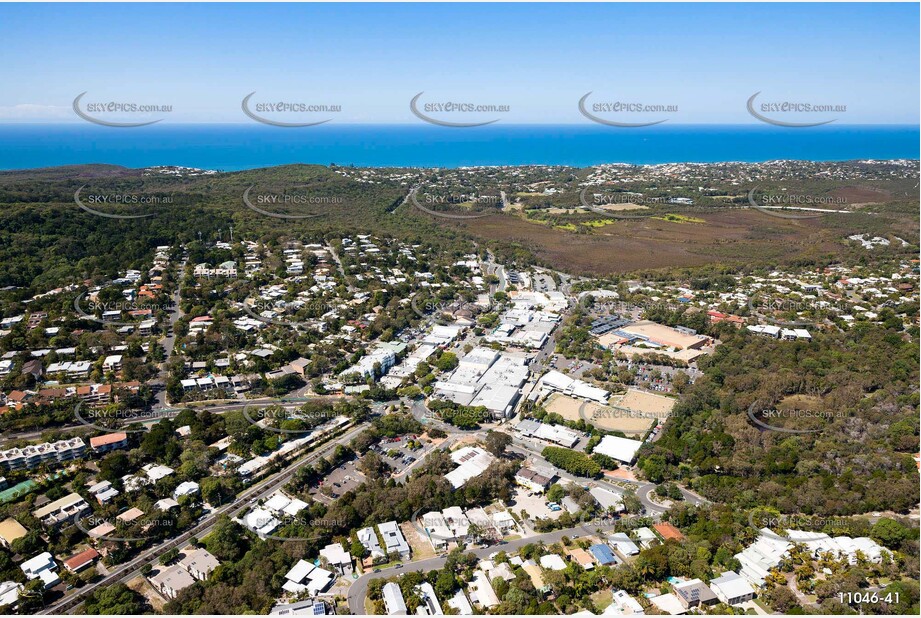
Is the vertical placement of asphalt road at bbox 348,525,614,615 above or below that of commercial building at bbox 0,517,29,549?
below

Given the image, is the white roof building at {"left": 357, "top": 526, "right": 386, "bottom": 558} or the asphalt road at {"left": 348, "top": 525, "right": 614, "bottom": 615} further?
the white roof building at {"left": 357, "top": 526, "right": 386, "bottom": 558}

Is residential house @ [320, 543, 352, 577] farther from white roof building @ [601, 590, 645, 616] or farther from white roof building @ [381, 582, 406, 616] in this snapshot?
white roof building @ [601, 590, 645, 616]

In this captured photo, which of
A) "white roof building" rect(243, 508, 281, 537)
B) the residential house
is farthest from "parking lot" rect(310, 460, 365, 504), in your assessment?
the residential house

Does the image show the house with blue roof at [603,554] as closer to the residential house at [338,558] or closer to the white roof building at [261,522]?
the residential house at [338,558]

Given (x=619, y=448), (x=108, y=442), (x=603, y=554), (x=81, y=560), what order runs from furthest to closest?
(x=619, y=448) < (x=108, y=442) < (x=603, y=554) < (x=81, y=560)

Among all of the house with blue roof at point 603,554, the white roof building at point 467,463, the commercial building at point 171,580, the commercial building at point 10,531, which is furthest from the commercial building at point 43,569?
the house with blue roof at point 603,554

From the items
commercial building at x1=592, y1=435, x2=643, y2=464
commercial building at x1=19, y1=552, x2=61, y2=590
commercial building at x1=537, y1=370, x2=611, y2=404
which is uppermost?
commercial building at x1=537, y1=370, x2=611, y2=404

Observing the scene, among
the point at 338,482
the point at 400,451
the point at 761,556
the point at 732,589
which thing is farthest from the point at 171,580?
the point at 761,556

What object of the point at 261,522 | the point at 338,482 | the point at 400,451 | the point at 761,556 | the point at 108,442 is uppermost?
the point at 108,442

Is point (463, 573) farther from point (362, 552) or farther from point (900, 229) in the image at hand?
point (900, 229)

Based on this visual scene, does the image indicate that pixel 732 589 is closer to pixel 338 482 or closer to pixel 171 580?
pixel 338 482

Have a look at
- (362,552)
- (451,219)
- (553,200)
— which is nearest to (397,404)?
(362,552)
